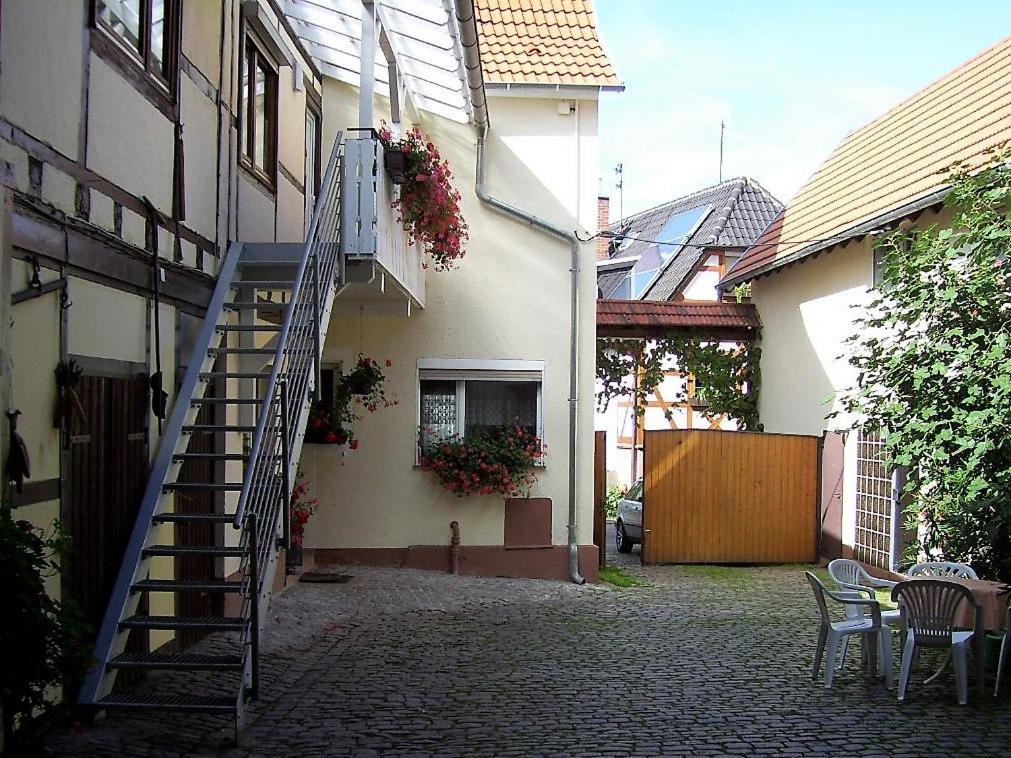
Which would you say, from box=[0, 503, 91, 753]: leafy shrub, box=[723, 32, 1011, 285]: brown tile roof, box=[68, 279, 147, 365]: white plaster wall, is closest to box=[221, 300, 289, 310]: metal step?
box=[68, 279, 147, 365]: white plaster wall

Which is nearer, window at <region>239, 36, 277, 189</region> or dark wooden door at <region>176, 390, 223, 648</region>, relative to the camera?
dark wooden door at <region>176, 390, 223, 648</region>

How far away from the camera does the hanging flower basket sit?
9781mm

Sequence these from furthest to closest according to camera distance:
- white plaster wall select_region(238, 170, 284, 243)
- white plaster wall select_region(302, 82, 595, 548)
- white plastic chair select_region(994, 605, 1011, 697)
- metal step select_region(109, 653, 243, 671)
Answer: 1. white plaster wall select_region(302, 82, 595, 548)
2. white plaster wall select_region(238, 170, 284, 243)
3. white plastic chair select_region(994, 605, 1011, 697)
4. metal step select_region(109, 653, 243, 671)

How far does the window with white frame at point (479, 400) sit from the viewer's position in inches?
527

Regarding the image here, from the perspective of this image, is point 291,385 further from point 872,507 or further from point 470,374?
point 872,507

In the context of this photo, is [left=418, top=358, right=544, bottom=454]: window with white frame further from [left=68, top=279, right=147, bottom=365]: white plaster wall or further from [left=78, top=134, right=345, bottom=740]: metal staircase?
[left=68, top=279, right=147, bottom=365]: white plaster wall

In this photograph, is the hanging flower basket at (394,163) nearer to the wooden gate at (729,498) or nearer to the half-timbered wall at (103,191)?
the half-timbered wall at (103,191)

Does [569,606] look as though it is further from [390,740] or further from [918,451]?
[390,740]

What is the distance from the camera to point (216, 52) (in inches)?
340

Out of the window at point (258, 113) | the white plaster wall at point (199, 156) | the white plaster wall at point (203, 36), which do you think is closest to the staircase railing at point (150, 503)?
the white plaster wall at point (199, 156)

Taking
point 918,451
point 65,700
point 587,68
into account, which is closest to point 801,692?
point 918,451

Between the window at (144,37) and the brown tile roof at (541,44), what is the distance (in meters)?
5.47

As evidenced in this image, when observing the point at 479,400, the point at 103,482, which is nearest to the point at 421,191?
the point at 479,400

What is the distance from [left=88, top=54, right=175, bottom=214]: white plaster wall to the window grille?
10090 millimetres
